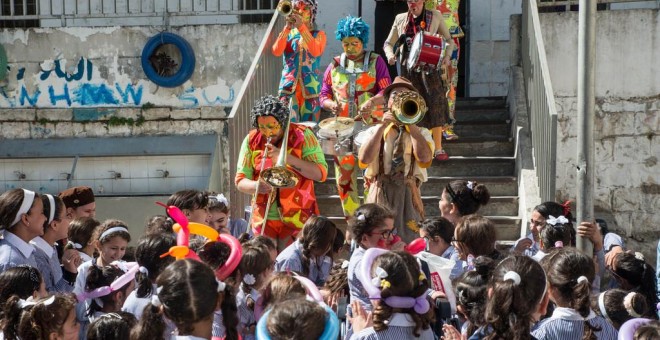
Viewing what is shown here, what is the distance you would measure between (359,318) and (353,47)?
4766 mm

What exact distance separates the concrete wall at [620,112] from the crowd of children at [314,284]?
404 cm

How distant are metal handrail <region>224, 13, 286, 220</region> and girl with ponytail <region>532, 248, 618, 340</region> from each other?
4.20 m

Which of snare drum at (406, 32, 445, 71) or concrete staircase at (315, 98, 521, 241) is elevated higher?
snare drum at (406, 32, 445, 71)

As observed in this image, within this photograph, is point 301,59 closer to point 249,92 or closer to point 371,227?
point 249,92

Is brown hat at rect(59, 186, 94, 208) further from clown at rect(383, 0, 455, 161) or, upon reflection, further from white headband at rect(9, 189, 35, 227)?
clown at rect(383, 0, 455, 161)

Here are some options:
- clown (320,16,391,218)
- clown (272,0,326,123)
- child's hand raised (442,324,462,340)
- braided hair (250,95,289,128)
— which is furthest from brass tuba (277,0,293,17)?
child's hand raised (442,324,462,340)

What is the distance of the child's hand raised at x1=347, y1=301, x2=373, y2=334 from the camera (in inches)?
201

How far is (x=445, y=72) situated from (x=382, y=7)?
11.2ft

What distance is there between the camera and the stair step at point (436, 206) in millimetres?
9625

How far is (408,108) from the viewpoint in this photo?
7988mm

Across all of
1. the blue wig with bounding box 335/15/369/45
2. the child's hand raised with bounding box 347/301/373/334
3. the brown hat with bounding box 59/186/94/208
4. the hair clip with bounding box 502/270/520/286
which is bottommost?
the child's hand raised with bounding box 347/301/373/334

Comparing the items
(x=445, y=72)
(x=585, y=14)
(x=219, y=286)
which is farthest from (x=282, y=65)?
(x=219, y=286)

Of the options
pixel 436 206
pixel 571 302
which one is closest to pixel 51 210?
pixel 571 302

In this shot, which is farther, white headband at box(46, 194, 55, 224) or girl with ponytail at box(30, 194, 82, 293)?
white headband at box(46, 194, 55, 224)
